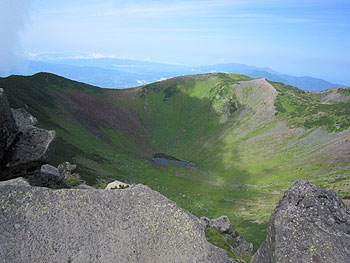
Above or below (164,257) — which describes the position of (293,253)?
above

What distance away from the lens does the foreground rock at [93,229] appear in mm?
8859

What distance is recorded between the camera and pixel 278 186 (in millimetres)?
81188

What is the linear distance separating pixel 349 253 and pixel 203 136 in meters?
143

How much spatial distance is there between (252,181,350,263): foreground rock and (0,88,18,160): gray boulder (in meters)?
15.0

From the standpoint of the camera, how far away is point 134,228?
33.1 ft

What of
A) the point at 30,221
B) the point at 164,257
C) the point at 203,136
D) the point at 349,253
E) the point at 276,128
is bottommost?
the point at 203,136

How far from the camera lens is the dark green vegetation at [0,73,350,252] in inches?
3110

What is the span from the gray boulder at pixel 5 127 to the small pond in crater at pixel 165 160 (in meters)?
111

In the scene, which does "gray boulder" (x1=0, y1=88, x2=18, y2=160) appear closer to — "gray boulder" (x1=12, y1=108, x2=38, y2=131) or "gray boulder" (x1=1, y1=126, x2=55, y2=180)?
"gray boulder" (x1=1, y1=126, x2=55, y2=180)

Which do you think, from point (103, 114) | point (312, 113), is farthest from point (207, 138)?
point (103, 114)

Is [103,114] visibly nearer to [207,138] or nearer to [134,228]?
[207,138]

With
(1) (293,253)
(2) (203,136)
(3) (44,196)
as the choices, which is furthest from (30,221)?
(2) (203,136)

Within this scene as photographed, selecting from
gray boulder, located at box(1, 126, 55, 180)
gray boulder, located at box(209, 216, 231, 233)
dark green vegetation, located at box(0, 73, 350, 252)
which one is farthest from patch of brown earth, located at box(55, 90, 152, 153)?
gray boulder, located at box(1, 126, 55, 180)

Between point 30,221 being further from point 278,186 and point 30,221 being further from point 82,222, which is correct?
point 278,186
